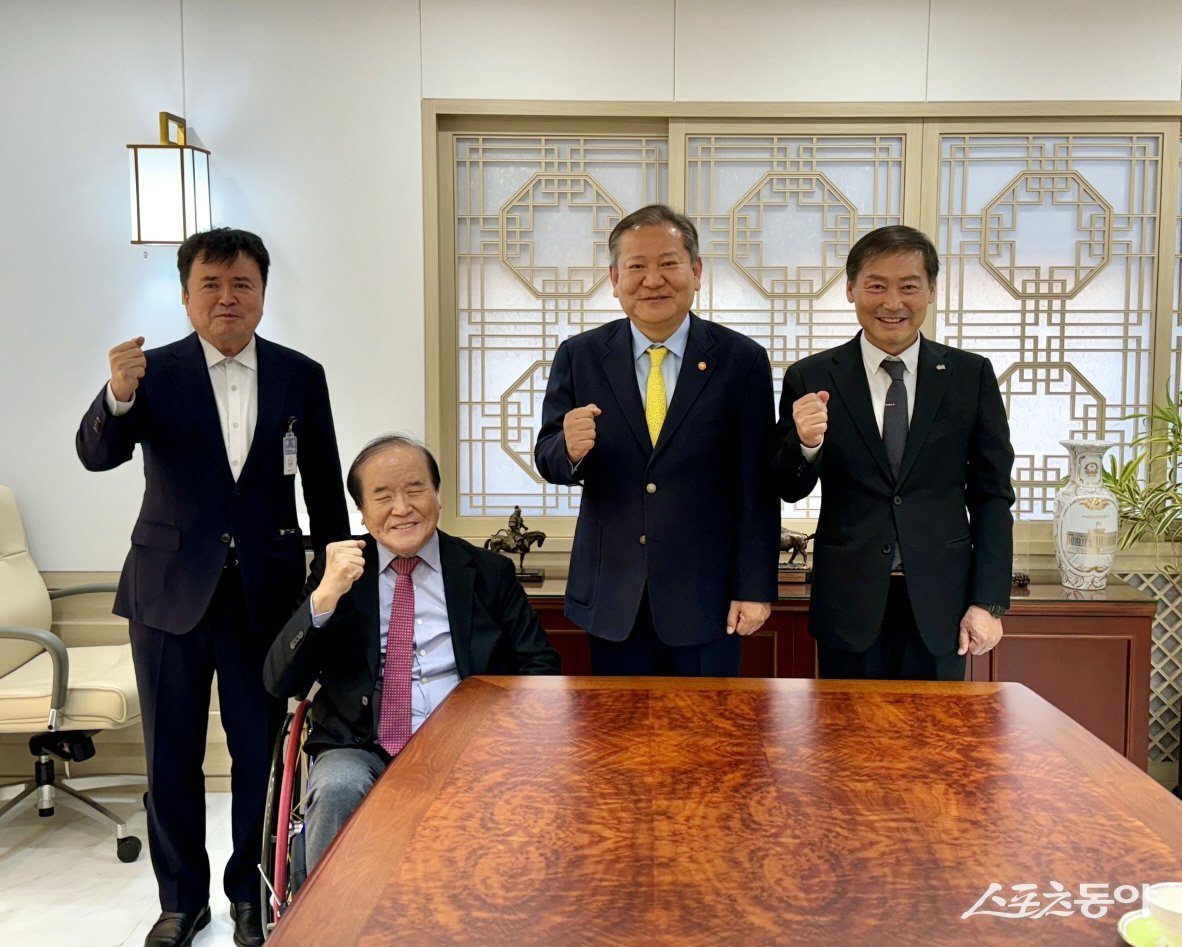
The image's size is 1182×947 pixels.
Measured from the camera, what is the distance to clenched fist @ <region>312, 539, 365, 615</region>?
2.05 meters

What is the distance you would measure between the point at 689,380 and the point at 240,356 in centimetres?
110

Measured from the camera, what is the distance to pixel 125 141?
3.70m

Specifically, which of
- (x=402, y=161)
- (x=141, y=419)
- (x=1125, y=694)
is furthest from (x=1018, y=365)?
(x=141, y=419)

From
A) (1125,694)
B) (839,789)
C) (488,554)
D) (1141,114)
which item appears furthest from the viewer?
(1141,114)

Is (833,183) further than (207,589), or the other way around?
(833,183)

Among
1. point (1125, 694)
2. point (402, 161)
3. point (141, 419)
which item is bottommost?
point (1125, 694)

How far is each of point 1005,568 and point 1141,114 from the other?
2.18m

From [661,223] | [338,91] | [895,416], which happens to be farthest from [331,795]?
[338,91]

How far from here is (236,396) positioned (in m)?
2.58

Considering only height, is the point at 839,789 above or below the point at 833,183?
below

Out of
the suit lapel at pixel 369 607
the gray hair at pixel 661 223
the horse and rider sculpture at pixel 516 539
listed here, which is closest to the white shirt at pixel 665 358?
the gray hair at pixel 661 223

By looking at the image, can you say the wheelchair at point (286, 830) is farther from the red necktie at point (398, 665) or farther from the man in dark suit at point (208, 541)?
the man in dark suit at point (208, 541)

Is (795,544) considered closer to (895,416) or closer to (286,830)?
(895,416)

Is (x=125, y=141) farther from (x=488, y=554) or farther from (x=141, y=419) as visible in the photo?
(x=488, y=554)
